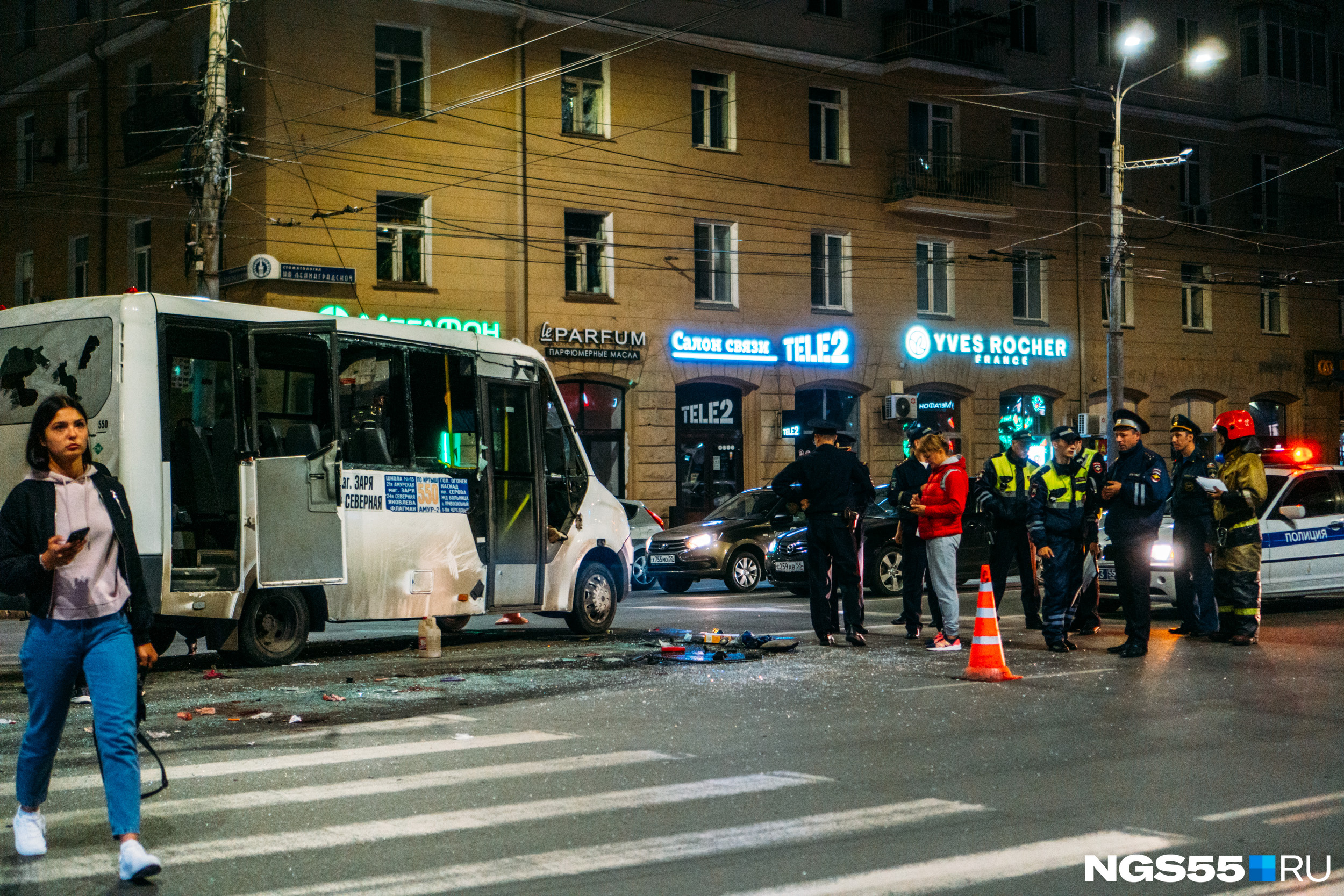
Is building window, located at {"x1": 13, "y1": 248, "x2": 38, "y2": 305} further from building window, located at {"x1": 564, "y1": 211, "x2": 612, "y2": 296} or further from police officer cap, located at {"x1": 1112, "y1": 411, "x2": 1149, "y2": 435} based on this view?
police officer cap, located at {"x1": 1112, "y1": 411, "x2": 1149, "y2": 435}

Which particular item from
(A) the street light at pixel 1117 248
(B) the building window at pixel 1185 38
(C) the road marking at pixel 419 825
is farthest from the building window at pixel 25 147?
(C) the road marking at pixel 419 825

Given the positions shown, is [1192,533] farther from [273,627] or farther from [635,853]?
[635,853]

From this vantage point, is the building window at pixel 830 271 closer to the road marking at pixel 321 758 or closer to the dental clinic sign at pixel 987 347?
the dental clinic sign at pixel 987 347

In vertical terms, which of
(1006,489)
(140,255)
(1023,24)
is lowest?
(1006,489)

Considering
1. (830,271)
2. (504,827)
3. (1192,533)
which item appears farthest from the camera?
(830,271)

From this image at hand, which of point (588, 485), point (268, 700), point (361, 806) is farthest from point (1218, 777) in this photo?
point (588, 485)

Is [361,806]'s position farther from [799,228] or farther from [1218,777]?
[799,228]

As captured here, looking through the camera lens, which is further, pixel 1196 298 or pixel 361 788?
pixel 1196 298

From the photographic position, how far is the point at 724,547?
22.0 metres

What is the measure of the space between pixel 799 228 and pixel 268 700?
23602 millimetres

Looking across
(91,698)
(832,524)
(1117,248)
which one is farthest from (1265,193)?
(91,698)

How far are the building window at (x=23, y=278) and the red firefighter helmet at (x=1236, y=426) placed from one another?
27.2 m

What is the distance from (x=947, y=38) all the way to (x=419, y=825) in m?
30.4

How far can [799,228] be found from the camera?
106ft
